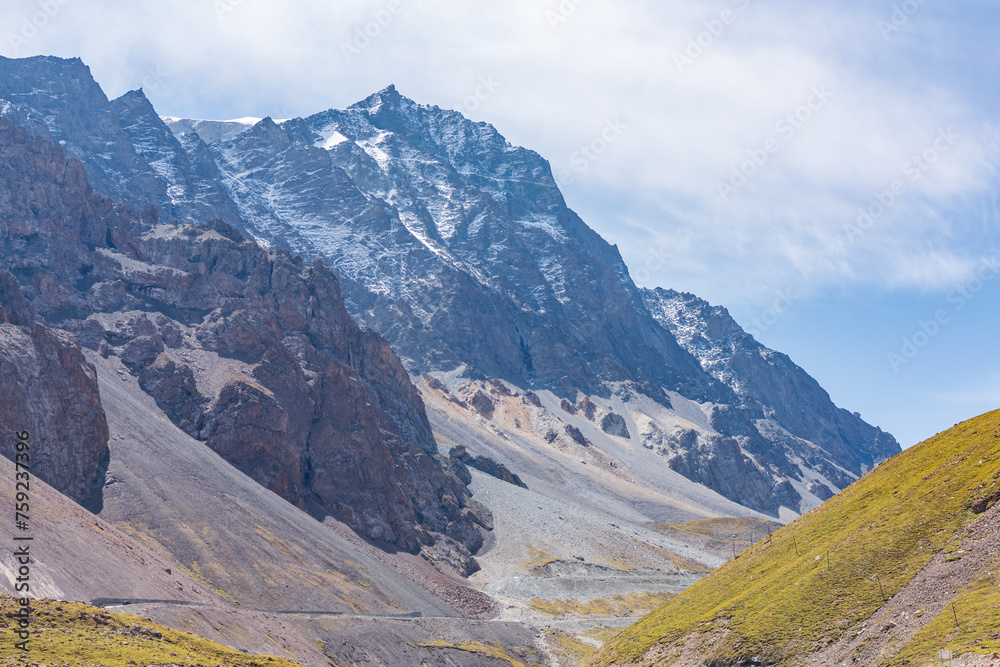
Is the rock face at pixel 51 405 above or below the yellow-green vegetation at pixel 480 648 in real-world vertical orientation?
above

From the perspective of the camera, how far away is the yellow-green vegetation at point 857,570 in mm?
49656

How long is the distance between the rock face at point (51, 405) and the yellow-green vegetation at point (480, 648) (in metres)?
63.9

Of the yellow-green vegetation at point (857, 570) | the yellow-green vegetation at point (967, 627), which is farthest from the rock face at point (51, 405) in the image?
the yellow-green vegetation at point (967, 627)

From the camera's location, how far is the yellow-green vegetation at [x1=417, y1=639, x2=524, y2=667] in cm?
12825

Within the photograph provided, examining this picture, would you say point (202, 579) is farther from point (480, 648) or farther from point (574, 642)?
point (574, 642)

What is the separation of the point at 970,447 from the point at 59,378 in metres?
147

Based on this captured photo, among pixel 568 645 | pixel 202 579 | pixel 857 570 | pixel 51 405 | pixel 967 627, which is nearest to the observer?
pixel 967 627

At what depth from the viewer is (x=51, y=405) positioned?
14388 centimetres

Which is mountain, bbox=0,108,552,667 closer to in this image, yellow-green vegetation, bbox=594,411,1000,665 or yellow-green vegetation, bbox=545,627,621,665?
yellow-green vegetation, bbox=545,627,621,665

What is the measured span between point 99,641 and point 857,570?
187 ft

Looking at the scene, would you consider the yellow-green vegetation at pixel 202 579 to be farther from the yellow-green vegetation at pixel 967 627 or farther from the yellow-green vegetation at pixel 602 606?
the yellow-green vegetation at pixel 967 627

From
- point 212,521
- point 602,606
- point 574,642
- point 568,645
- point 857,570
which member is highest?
point 857,570

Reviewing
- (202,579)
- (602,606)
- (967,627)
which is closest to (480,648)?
(202,579)

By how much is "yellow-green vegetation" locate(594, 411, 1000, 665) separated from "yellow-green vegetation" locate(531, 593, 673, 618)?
11217 cm
